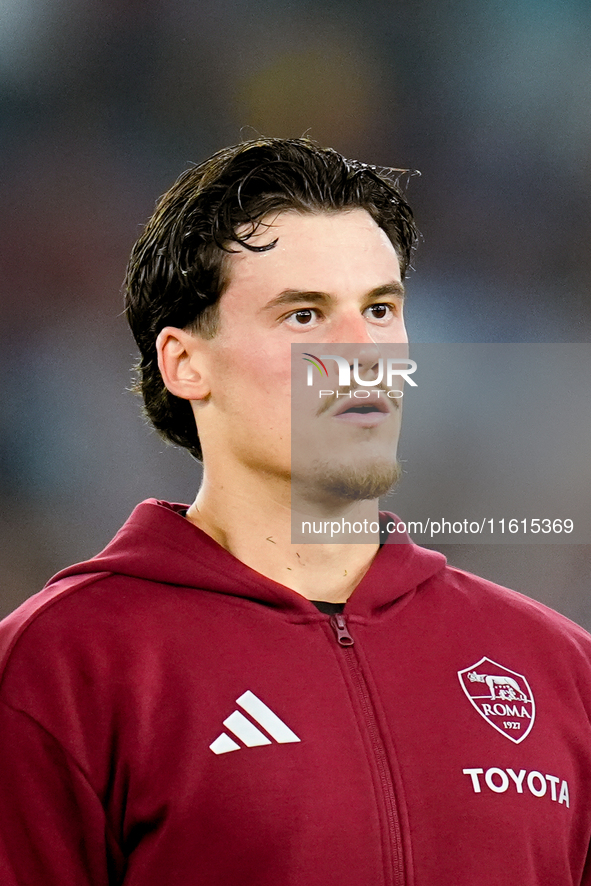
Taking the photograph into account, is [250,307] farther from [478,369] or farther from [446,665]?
[478,369]

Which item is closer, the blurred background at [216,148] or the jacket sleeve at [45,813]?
the jacket sleeve at [45,813]

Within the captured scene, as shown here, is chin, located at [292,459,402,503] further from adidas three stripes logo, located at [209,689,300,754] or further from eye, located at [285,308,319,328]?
adidas three stripes logo, located at [209,689,300,754]

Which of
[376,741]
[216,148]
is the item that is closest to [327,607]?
[376,741]

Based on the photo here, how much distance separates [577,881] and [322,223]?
→ 1074 mm

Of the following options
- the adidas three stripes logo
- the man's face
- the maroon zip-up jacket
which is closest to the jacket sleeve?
the maroon zip-up jacket

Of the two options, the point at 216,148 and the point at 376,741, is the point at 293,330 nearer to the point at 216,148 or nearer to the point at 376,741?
the point at 376,741

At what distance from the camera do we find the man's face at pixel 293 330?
5.30 feet

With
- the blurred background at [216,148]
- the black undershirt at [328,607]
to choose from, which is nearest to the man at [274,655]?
the black undershirt at [328,607]

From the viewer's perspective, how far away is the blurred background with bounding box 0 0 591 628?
292 centimetres

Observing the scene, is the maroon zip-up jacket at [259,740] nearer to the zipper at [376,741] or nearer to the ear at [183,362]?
the zipper at [376,741]

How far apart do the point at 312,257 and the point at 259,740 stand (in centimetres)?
72

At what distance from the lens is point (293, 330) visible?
5.33ft

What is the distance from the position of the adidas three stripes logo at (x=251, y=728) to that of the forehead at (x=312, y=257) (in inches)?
24.2

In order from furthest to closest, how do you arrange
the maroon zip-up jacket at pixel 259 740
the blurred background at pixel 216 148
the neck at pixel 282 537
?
1. the blurred background at pixel 216 148
2. the neck at pixel 282 537
3. the maroon zip-up jacket at pixel 259 740
